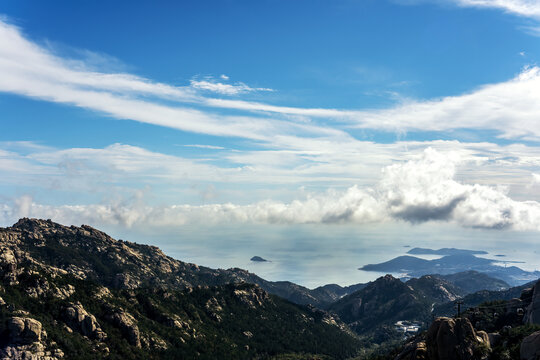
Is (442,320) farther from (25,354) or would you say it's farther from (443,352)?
(25,354)

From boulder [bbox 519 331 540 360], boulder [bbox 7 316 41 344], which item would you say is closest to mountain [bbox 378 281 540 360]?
boulder [bbox 519 331 540 360]

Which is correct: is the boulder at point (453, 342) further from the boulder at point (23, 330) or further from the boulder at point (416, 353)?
the boulder at point (23, 330)

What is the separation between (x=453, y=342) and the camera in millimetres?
83875

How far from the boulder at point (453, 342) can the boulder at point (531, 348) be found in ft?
30.1

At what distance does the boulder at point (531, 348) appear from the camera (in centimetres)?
7316

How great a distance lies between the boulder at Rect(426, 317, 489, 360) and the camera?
83.5m

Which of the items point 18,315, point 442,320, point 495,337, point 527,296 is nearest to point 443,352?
point 442,320

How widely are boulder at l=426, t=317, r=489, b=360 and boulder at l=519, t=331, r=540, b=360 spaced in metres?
9.16

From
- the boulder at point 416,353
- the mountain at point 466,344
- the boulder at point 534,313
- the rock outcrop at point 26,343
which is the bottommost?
the rock outcrop at point 26,343

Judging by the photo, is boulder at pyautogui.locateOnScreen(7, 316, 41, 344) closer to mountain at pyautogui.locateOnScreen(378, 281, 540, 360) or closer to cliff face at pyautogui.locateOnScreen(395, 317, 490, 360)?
mountain at pyautogui.locateOnScreen(378, 281, 540, 360)

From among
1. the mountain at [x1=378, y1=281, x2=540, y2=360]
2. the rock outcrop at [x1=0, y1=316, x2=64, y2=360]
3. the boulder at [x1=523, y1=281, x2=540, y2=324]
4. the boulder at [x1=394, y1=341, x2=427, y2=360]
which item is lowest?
the rock outcrop at [x1=0, y1=316, x2=64, y2=360]

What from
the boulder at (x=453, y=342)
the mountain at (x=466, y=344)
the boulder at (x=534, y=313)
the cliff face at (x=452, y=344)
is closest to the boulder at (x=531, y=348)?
the mountain at (x=466, y=344)

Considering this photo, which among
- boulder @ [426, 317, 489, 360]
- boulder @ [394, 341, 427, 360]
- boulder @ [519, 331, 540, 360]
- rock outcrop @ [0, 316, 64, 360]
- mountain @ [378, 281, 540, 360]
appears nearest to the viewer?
boulder @ [519, 331, 540, 360]

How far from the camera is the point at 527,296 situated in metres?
169
